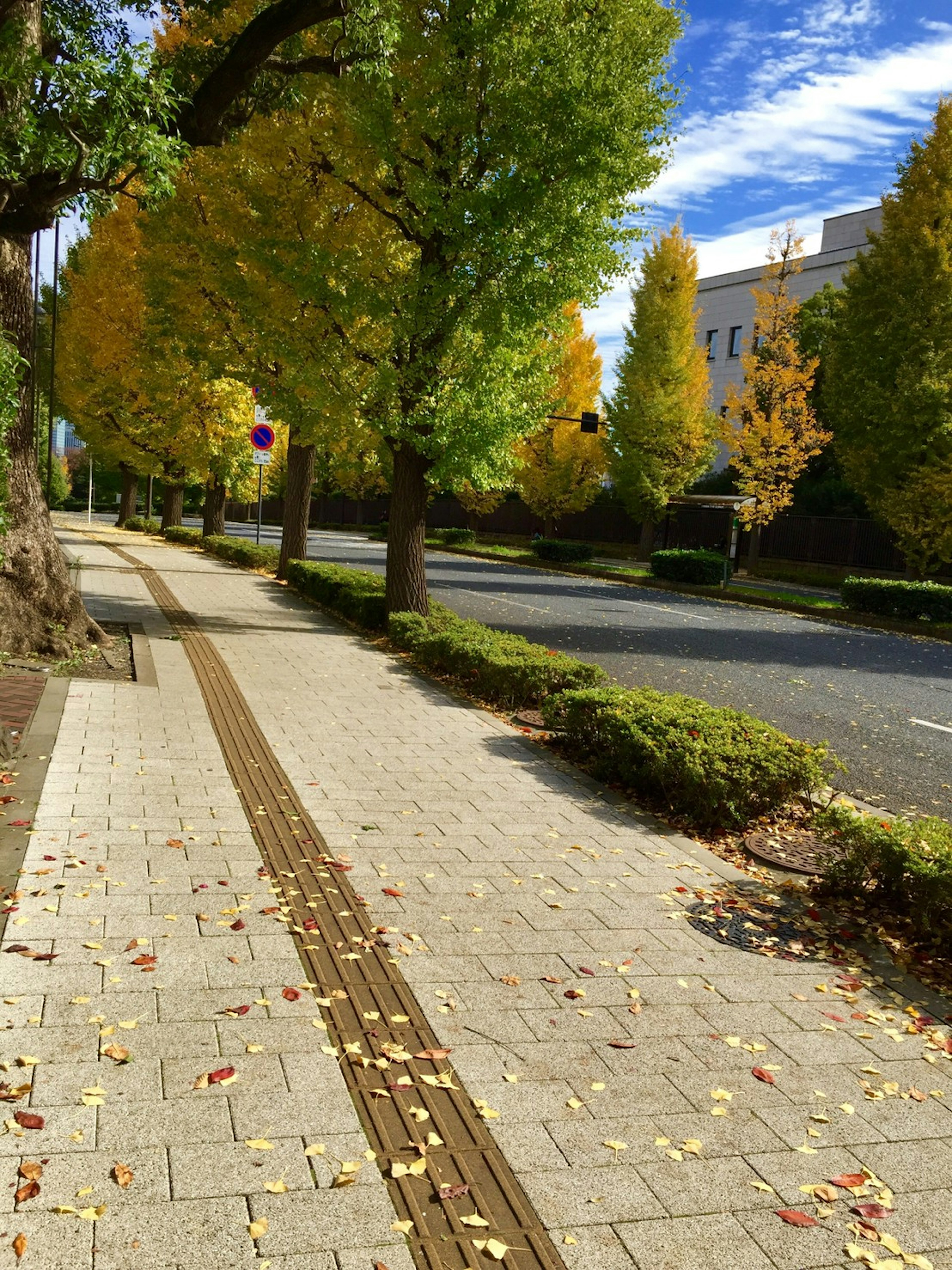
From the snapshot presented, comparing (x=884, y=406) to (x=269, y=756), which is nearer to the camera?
(x=269, y=756)

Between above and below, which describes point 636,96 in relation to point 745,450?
above

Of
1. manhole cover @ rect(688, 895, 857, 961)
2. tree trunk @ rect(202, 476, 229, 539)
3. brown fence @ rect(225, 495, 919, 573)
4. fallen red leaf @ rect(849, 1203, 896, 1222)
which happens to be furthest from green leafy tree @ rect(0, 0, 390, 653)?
brown fence @ rect(225, 495, 919, 573)

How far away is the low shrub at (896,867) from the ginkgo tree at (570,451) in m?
29.8

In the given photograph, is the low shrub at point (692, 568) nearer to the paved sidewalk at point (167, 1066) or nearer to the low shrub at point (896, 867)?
the low shrub at point (896, 867)

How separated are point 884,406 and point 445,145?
18.6m

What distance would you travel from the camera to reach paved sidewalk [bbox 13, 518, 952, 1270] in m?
2.62

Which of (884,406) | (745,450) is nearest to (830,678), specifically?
(884,406)

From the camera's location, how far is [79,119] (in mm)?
7613

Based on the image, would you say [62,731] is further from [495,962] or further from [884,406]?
[884,406]

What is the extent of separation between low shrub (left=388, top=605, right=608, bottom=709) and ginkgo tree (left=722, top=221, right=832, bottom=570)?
20.1 meters

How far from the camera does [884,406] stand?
26.9m

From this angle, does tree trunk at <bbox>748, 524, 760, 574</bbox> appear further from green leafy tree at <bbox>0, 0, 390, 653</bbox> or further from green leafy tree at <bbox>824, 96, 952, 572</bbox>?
green leafy tree at <bbox>0, 0, 390, 653</bbox>

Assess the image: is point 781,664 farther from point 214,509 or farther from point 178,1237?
point 214,509

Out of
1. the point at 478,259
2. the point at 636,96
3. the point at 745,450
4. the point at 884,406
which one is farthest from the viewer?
the point at 745,450
